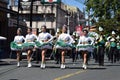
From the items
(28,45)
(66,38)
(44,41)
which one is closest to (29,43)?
(28,45)

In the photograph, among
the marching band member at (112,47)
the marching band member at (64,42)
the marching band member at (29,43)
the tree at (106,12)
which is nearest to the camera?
the marching band member at (64,42)

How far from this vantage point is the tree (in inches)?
2216

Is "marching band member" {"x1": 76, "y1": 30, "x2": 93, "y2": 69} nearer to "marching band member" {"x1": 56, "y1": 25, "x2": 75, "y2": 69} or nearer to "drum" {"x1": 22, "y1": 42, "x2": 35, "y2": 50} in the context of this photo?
"marching band member" {"x1": 56, "y1": 25, "x2": 75, "y2": 69}

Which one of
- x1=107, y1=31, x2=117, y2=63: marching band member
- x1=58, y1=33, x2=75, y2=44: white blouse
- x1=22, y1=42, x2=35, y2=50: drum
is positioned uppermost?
x1=58, y1=33, x2=75, y2=44: white blouse

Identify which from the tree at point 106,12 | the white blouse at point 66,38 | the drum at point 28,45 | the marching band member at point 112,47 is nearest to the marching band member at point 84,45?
the white blouse at point 66,38

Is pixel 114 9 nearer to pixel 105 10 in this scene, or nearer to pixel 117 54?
pixel 105 10

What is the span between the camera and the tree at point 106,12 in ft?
A: 185

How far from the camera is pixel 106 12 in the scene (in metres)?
57.4

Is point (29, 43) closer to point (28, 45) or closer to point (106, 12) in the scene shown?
point (28, 45)

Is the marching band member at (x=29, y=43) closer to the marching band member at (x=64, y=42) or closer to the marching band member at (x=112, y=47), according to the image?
the marching band member at (x=64, y=42)

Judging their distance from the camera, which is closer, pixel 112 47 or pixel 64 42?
pixel 64 42

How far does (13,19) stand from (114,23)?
1565 centimetres

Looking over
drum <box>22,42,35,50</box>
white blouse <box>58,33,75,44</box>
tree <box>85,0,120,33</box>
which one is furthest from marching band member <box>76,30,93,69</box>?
tree <box>85,0,120,33</box>

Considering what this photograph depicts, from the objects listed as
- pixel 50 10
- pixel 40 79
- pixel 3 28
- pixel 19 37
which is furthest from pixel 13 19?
pixel 50 10
